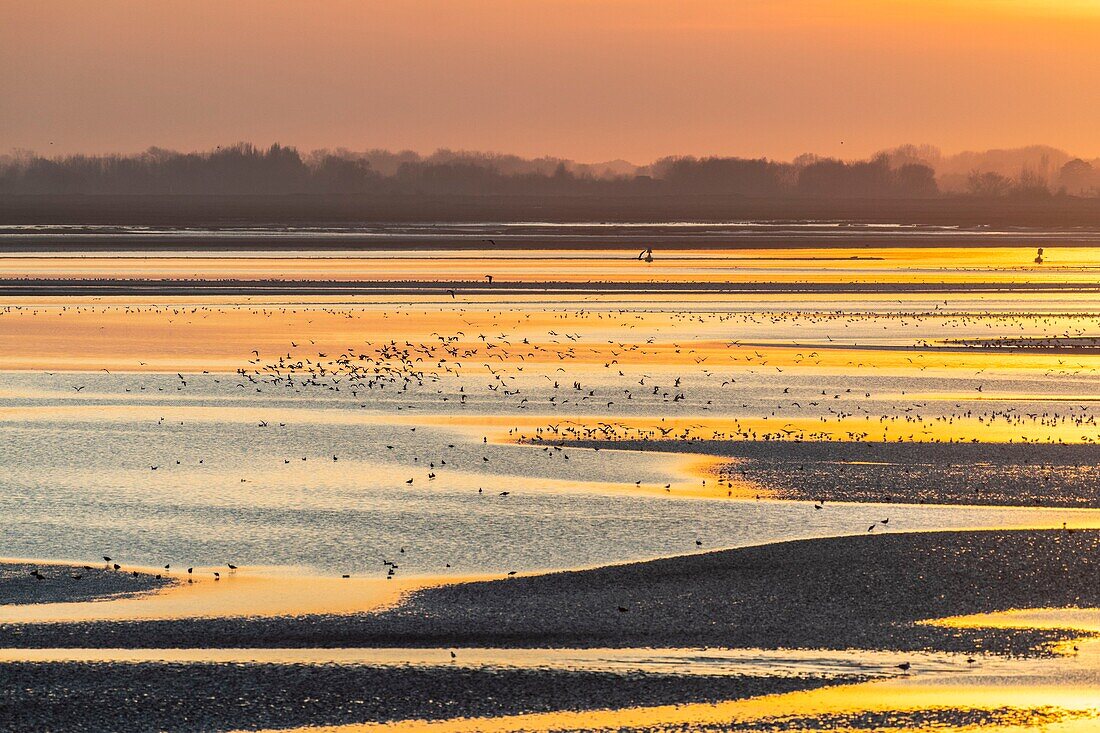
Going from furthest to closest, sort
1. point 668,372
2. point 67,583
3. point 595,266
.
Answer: point 595,266
point 668,372
point 67,583

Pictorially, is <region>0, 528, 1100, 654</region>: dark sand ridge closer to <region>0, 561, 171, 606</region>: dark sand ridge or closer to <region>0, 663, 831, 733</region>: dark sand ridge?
<region>0, 663, 831, 733</region>: dark sand ridge

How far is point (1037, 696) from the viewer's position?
39.0 ft

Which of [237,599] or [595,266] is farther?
[595,266]

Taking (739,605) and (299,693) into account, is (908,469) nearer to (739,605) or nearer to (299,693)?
(739,605)

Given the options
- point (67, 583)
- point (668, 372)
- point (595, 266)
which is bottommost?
point (595, 266)

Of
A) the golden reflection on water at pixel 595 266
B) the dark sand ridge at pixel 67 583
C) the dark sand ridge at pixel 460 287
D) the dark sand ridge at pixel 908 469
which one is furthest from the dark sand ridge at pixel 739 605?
the golden reflection on water at pixel 595 266

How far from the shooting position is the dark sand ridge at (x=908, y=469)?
65.9 feet

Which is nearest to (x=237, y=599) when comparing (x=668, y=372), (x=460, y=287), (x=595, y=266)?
→ (x=668, y=372)

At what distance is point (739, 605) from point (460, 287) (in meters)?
49.8

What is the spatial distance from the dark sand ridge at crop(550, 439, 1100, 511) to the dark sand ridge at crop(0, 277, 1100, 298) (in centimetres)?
3561

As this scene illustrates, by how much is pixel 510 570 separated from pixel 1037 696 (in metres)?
5.92

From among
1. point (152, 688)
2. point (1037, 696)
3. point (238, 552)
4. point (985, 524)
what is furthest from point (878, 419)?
point (152, 688)

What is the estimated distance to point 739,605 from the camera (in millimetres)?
14750

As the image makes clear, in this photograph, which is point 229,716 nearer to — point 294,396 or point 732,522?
point 732,522
